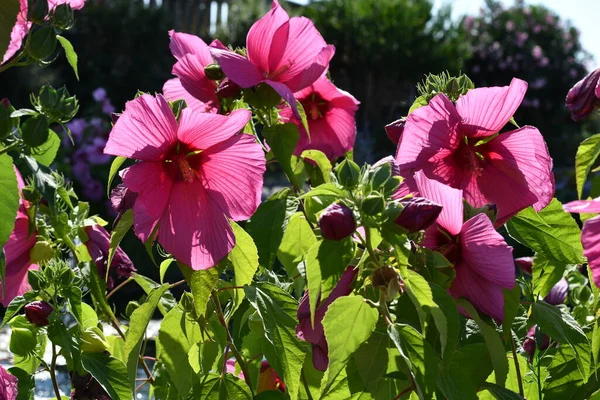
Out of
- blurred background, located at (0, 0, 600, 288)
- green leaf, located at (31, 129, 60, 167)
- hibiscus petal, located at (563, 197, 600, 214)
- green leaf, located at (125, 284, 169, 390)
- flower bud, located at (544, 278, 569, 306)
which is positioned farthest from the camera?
blurred background, located at (0, 0, 600, 288)

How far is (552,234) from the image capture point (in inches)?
35.5

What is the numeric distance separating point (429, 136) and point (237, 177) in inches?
6.7

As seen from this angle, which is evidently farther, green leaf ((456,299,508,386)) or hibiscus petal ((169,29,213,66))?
hibiscus petal ((169,29,213,66))

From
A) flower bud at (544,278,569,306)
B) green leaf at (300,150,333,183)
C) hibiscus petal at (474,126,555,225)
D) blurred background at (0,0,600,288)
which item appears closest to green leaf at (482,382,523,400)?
hibiscus petal at (474,126,555,225)

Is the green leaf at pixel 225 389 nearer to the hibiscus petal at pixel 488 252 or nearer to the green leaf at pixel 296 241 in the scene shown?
the green leaf at pixel 296 241

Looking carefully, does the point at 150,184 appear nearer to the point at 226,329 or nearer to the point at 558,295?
the point at 226,329

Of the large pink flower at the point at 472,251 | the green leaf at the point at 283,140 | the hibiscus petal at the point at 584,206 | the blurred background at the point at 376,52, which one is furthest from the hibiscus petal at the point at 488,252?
the blurred background at the point at 376,52

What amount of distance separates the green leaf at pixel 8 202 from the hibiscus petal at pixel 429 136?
31 centimetres

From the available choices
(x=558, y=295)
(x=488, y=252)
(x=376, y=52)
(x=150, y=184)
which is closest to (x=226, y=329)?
(x=150, y=184)

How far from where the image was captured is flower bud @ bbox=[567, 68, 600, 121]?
93 cm

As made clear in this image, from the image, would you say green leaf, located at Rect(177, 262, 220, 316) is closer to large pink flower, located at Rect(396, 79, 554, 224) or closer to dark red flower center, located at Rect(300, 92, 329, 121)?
large pink flower, located at Rect(396, 79, 554, 224)

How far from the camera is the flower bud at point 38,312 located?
0.98 meters

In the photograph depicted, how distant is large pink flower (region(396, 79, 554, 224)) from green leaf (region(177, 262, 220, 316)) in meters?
0.18

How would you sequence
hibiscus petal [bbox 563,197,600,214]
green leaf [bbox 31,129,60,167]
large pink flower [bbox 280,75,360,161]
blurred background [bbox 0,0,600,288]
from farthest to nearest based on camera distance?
blurred background [bbox 0,0,600,288] → large pink flower [bbox 280,75,360,161] → green leaf [bbox 31,129,60,167] → hibiscus petal [bbox 563,197,600,214]
